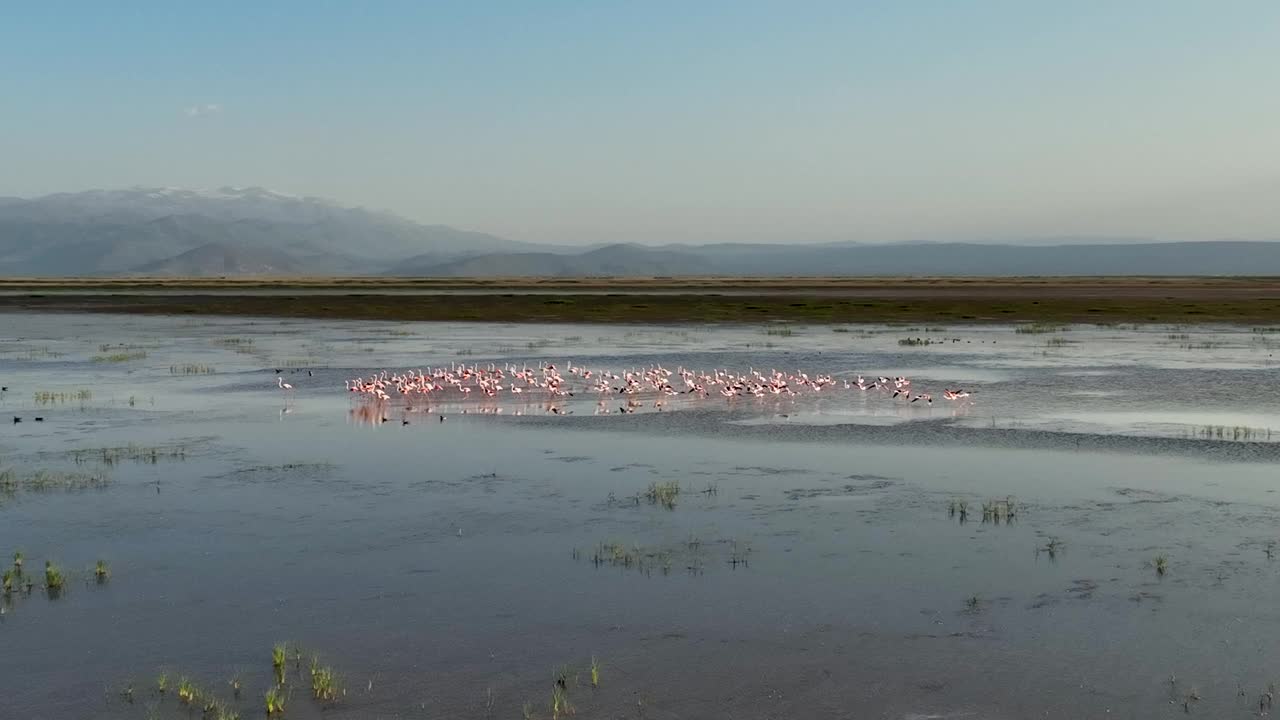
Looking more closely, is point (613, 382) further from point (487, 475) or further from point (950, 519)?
point (950, 519)

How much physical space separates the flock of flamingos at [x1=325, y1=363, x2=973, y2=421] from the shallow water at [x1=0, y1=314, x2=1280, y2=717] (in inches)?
33.6

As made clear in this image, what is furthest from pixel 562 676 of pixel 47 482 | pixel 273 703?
pixel 47 482

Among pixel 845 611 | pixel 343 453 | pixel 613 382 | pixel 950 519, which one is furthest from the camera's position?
pixel 613 382

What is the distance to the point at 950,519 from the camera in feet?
48.6

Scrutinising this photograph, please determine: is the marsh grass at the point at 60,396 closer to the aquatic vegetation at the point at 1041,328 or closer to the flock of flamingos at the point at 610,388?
the flock of flamingos at the point at 610,388

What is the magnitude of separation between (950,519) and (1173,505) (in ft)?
9.53

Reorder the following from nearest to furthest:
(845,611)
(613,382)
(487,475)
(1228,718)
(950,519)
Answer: (1228,718)
(845,611)
(950,519)
(487,475)
(613,382)

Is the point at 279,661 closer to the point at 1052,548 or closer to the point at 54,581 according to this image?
Answer: the point at 54,581

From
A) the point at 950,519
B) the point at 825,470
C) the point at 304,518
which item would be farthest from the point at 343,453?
the point at 950,519

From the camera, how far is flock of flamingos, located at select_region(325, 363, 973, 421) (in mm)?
27141

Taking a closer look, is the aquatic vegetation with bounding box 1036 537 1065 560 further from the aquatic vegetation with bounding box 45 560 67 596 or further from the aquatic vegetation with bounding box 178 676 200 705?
the aquatic vegetation with bounding box 45 560 67 596

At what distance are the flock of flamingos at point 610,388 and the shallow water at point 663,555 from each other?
0.85m

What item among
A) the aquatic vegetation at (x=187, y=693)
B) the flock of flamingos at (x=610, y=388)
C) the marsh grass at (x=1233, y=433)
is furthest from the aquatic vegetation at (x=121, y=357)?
the aquatic vegetation at (x=187, y=693)

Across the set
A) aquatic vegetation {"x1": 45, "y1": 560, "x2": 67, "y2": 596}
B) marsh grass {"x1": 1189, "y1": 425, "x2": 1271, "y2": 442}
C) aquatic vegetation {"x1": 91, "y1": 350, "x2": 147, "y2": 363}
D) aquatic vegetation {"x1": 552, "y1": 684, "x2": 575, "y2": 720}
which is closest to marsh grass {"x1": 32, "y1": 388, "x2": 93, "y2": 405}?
aquatic vegetation {"x1": 91, "y1": 350, "x2": 147, "y2": 363}
